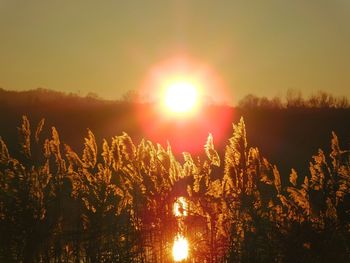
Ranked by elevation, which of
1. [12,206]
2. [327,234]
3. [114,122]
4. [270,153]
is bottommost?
[327,234]

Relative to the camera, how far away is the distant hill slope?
4091 cm

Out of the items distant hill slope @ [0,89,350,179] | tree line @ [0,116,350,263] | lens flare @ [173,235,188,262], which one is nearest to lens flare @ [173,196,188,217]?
tree line @ [0,116,350,263]

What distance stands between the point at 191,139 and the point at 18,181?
3180 cm

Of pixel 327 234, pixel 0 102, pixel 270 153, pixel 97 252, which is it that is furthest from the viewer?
pixel 0 102

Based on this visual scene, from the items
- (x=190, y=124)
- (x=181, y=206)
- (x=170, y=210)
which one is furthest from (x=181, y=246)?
(x=190, y=124)

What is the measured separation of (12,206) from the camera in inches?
364

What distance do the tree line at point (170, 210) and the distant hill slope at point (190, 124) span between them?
28468 mm

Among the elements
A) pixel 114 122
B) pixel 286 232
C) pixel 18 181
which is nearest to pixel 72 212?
pixel 18 181

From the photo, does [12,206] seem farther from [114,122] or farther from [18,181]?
[114,122]

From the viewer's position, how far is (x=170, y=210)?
9797 millimetres

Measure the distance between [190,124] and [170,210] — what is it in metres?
35.3

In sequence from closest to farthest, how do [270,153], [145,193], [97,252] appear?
1. [97,252]
2. [145,193]
3. [270,153]

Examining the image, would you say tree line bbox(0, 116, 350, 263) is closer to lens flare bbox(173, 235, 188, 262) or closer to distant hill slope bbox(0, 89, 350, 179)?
lens flare bbox(173, 235, 188, 262)

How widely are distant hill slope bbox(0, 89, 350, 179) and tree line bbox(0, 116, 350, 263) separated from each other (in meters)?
28.5
